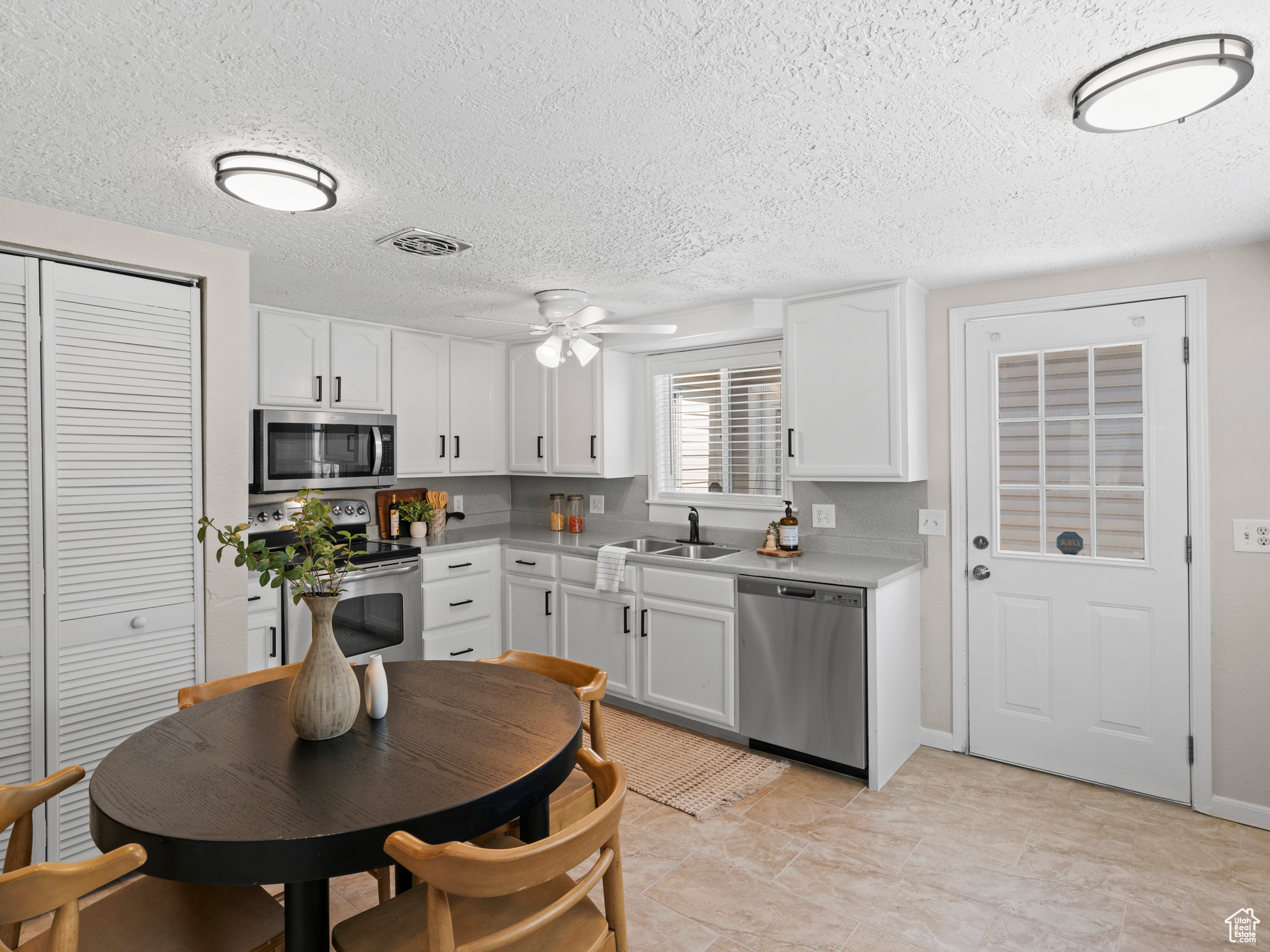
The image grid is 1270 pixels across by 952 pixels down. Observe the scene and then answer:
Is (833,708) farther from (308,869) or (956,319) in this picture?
(308,869)

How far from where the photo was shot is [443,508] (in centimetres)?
469

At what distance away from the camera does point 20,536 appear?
213 cm

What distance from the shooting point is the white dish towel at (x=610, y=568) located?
3.65 m

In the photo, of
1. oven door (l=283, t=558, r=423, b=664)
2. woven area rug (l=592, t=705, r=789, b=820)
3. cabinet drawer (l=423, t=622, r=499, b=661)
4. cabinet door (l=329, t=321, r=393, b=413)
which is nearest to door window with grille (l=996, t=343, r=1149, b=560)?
woven area rug (l=592, t=705, r=789, b=820)

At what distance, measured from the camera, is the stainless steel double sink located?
384 cm

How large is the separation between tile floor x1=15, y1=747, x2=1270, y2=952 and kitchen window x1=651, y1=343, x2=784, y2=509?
169 centimetres

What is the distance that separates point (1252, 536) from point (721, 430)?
241cm

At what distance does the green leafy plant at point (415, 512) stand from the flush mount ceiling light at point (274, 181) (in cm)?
262

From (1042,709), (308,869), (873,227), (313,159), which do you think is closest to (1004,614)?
(1042,709)

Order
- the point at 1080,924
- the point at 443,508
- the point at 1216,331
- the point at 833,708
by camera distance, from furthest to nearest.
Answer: the point at 443,508, the point at 833,708, the point at 1216,331, the point at 1080,924

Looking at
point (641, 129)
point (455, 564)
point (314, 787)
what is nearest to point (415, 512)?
point (455, 564)

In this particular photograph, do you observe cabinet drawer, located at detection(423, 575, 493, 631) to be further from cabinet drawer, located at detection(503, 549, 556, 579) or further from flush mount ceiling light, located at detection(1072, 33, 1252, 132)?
flush mount ceiling light, located at detection(1072, 33, 1252, 132)

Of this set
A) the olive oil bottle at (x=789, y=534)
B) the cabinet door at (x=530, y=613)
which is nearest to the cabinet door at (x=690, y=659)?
the olive oil bottle at (x=789, y=534)

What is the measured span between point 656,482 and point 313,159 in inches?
114
